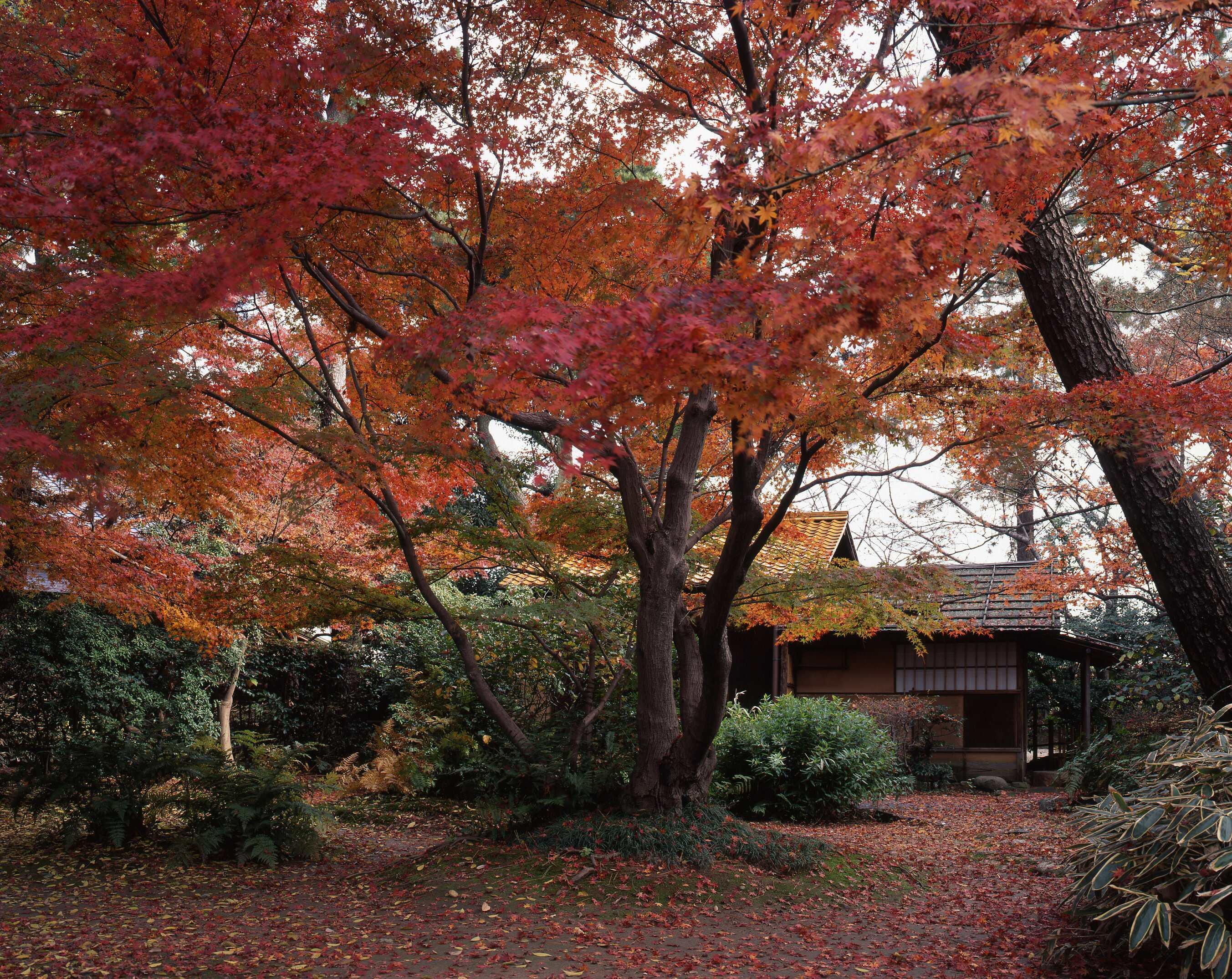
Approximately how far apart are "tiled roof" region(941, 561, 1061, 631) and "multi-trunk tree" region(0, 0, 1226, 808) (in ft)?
22.9

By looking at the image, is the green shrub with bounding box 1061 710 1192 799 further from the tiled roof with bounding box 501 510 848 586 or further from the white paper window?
the tiled roof with bounding box 501 510 848 586

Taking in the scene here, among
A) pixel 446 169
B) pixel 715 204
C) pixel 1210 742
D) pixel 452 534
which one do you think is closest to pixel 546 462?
pixel 452 534

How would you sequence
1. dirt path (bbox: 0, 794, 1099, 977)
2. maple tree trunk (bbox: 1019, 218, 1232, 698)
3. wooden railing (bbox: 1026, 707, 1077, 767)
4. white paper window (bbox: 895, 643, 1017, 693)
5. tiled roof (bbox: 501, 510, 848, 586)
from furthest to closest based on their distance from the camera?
wooden railing (bbox: 1026, 707, 1077, 767)
white paper window (bbox: 895, 643, 1017, 693)
tiled roof (bbox: 501, 510, 848, 586)
maple tree trunk (bbox: 1019, 218, 1232, 698)
dirt path (bbox: 0, 794, 1099, 977)

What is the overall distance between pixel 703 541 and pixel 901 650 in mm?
8282

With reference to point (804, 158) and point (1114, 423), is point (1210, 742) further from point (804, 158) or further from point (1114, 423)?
point (804, 158)

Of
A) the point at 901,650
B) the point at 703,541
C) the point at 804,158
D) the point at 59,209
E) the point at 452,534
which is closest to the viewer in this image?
the point at 804,158

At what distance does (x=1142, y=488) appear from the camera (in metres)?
8.03

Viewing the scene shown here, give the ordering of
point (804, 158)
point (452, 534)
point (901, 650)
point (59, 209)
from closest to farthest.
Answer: point (804, 158) < point (59, 209) < point (452, 534) < point (901, 650)

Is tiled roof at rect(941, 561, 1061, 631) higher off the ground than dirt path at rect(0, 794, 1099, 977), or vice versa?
tiled roof at rect(941, 561, 1061, 631)

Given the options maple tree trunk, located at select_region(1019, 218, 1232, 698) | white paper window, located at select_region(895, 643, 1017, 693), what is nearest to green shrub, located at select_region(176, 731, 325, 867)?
maple tree trunk, located at select_region(1019, 218, 1232, 698)

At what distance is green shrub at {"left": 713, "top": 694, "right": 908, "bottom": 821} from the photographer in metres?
11.2

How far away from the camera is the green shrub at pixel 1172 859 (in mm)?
4570

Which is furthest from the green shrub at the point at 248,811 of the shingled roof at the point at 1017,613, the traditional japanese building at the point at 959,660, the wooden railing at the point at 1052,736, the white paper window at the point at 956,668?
the wooden railing at the point at 1052,736

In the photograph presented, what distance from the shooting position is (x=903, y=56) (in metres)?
6.98
